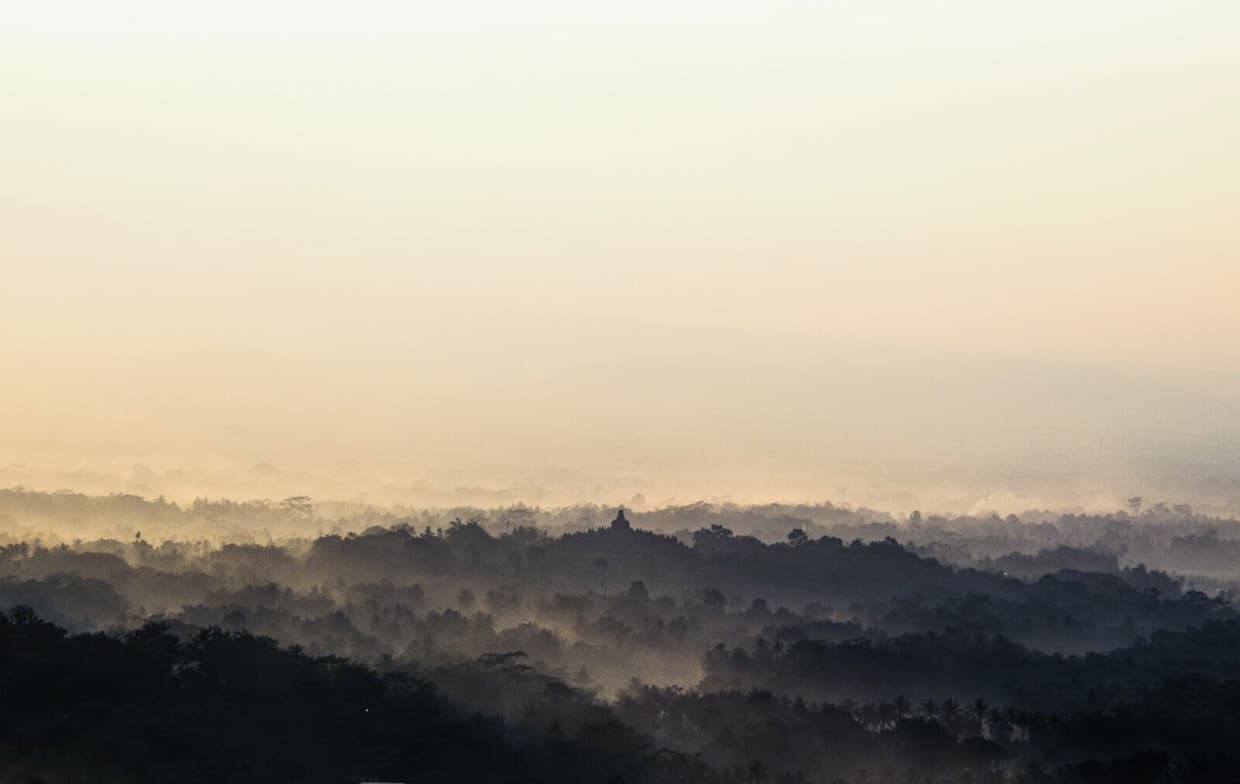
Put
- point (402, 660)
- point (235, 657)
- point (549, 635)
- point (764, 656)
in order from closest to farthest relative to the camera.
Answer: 1. point (235, 657)
2. point (402, 660)
3. point (764, 656)
4. point (549, 635)

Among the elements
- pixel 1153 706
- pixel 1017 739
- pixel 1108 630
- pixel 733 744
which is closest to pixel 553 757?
pixel 733 744

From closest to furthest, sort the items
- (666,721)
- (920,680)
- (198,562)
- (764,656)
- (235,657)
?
(235,657) < (666,721) < (920,680) < (764,656) < (198,562)

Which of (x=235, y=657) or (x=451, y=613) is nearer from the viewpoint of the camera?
(x=235, y=657)

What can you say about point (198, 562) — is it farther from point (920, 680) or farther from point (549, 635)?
point (920, 680)

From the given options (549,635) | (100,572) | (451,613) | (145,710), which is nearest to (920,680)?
(549,635)

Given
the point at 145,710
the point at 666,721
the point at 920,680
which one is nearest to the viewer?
the point at 145,710

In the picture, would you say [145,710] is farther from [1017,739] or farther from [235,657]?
[1017,739]

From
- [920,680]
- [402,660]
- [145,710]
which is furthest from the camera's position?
[920,680]

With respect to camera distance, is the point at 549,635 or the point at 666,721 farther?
the point at 549,635

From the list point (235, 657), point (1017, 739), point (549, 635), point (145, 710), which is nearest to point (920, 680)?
point (1017, 739)
